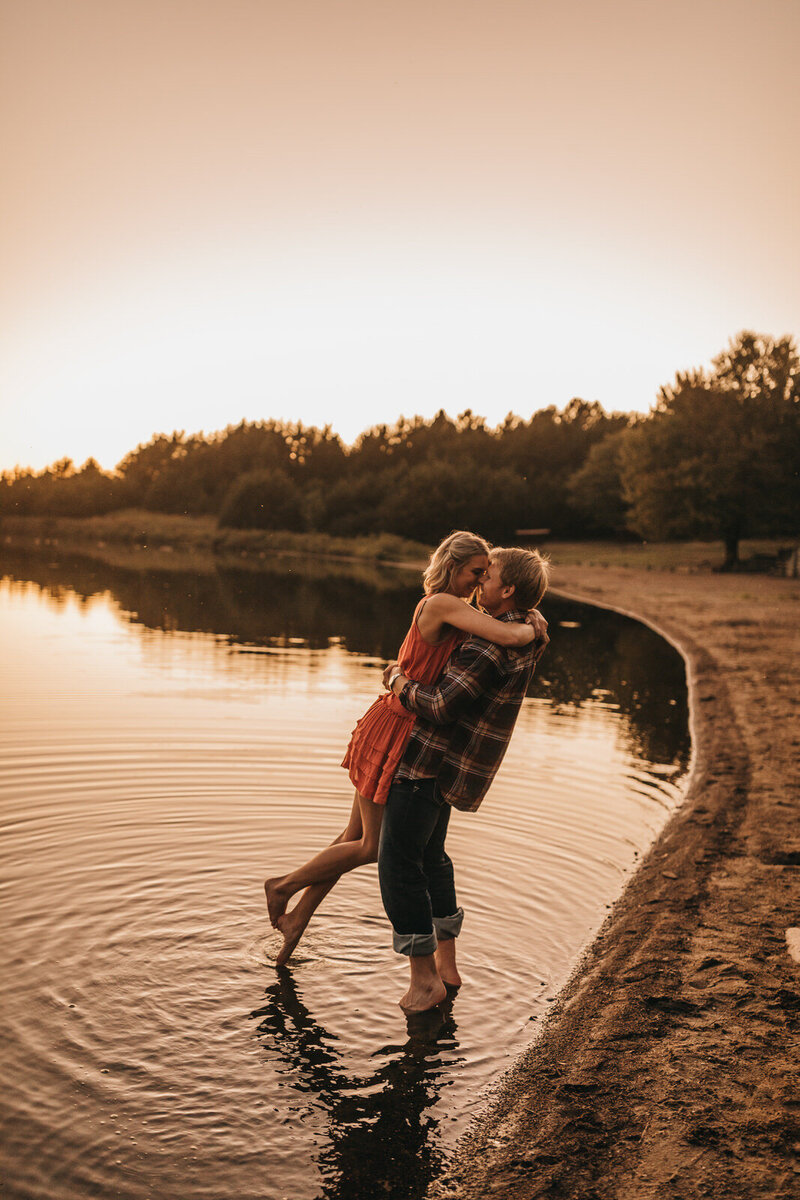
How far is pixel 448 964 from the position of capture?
5133mm

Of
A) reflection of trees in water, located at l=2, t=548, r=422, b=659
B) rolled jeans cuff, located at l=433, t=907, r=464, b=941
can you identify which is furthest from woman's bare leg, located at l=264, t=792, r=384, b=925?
reflection of trees in water, located at l=2, t=548, r=422, b=659

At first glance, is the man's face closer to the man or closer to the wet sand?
the man

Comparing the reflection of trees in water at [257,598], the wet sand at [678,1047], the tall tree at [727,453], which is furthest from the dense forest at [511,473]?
the wet sand at [678,1047]

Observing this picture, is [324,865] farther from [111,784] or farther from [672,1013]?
[111,784]

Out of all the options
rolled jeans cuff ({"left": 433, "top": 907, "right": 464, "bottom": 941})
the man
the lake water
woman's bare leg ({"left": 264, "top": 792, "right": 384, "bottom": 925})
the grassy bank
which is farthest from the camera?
the grassy bank

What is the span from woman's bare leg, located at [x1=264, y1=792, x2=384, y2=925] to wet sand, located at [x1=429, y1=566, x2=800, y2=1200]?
111 cm

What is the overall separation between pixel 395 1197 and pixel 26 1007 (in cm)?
200

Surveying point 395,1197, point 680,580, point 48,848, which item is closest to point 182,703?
point 48,848

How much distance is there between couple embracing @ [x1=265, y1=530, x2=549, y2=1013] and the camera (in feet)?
15.0

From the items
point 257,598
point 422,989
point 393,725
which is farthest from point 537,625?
point 257,598

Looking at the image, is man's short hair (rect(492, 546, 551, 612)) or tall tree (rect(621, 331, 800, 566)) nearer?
man's short hair (rect(492, 546, 551, 612))

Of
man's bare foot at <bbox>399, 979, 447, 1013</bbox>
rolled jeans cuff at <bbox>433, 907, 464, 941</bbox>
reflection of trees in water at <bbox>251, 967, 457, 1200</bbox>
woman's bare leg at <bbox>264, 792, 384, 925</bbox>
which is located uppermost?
woman's bare leg at <bbox>264, 792, 384, 925</bbox>

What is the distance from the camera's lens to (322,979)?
5.07m

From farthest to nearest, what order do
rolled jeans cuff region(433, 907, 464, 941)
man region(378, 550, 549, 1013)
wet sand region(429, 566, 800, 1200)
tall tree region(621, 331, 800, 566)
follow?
tall tree region(621, 331, 800, 566)
rolled jeans cuff region(433, 907, 464, 941)
man region(378, 550, 549, 1013)
wet sand region(429, 566, 800, 1200)
